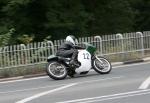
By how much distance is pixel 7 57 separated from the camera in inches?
878

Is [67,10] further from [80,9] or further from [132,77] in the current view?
[132,77]

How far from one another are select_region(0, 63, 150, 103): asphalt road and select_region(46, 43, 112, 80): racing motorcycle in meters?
0.24

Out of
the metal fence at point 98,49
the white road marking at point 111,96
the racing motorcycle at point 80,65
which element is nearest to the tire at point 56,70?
the racing motorcycle at point 80,65

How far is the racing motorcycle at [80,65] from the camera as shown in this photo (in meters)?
18.8

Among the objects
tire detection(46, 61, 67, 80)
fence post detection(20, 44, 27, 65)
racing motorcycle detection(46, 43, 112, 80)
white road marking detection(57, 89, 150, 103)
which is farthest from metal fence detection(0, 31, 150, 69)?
white road marking detection(57, 89, 150, 103)

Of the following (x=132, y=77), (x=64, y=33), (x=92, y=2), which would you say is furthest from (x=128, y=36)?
(x=92, y=2)

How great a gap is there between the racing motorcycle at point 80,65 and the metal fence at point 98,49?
10.3 ft

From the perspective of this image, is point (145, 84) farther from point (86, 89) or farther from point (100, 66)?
point (100, 66)

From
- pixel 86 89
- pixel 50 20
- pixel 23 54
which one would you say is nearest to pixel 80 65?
pixel 23 54

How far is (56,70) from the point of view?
18.9 m

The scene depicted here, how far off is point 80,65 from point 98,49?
17.9ft

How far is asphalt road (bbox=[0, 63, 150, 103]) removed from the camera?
13.3 metres

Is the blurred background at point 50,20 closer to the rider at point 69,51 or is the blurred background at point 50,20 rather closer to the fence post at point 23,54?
the fence post at point 23,54

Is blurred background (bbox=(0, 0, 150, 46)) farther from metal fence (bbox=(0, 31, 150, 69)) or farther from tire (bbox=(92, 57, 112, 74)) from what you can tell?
tire (bbox=(92, 57, 112, 74))
